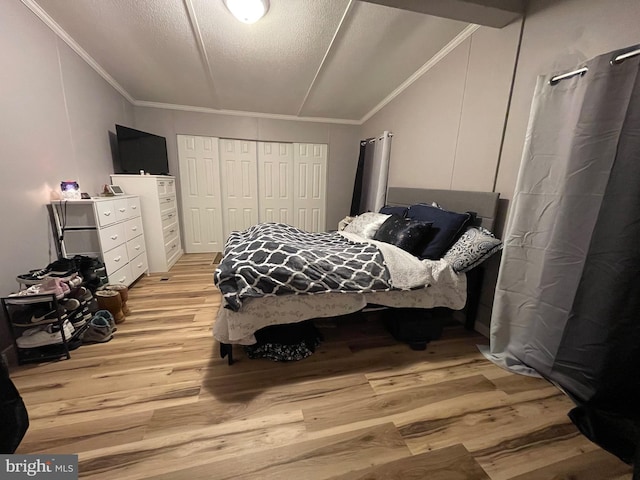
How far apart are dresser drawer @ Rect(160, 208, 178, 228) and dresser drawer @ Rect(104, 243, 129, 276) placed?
765 millimetres

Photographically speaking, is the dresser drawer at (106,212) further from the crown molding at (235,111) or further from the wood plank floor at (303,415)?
the crown molding at (235,111)

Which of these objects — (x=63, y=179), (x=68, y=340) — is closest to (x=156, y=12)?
(x=63, y=179)

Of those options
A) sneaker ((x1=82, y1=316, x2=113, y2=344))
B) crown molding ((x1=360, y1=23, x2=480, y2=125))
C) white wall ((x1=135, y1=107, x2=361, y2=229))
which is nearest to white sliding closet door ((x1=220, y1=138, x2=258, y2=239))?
white wall ((x1=135, y1=107, x2=361, y2=229))

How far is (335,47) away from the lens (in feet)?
7.56

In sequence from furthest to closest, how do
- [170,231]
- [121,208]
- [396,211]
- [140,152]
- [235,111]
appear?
[235,111]
[170,231]
[140,152]
[396,211]
[121,208]

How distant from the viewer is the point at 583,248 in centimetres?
133

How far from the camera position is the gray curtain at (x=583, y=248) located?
115cm

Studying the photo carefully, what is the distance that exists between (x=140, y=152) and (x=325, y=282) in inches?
130

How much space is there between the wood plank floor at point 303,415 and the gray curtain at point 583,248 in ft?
0.76

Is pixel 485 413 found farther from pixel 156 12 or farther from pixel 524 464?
pixel 156 12

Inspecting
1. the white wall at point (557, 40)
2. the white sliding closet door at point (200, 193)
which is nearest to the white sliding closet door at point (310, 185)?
the white sliding closet door at point (200, 193)

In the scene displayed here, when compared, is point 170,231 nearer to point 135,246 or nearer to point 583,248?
point 135,246

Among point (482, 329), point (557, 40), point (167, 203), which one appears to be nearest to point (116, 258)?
point (167, 203)

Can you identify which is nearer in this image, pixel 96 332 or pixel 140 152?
pixel 96 332
